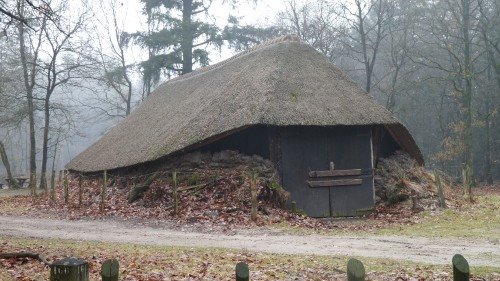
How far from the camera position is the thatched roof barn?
1694 centimetres

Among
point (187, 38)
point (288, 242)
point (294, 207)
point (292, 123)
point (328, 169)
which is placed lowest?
point (288, 242)

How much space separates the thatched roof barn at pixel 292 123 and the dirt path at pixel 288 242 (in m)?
4.39

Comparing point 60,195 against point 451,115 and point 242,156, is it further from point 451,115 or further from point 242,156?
point 451,115

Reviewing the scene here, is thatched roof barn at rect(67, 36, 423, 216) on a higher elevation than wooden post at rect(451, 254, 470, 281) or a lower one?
higher

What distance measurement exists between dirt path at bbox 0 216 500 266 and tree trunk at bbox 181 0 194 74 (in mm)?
22233

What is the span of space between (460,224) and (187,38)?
2499cm

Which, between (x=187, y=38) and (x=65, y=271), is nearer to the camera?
(x=65, y=271)

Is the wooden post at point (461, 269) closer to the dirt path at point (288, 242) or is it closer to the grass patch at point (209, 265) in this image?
the grass patch at point (209, 265)

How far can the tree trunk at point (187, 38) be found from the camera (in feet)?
115

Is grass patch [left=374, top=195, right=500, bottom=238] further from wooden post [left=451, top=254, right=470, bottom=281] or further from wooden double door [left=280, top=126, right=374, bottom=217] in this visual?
wooden post [left=451, top=254, right=470, bottom=281]

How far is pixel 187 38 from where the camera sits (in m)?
35.1

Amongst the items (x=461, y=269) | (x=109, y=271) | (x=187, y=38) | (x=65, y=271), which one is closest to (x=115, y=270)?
(x=109, y=271)

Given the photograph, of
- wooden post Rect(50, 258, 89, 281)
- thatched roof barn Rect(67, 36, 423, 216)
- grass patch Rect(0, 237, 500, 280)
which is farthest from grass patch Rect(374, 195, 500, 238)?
wooden post Rect(50, 258, 89, 281)

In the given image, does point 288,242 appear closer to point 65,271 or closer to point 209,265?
point 209,265
